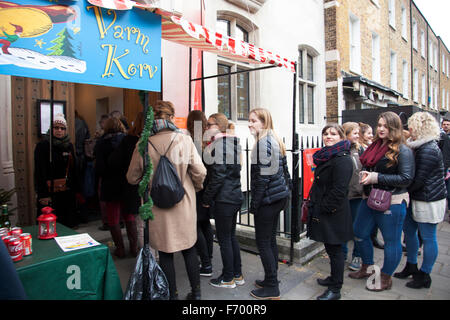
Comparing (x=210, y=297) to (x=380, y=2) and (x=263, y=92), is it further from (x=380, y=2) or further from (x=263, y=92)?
(x=380, y=2)

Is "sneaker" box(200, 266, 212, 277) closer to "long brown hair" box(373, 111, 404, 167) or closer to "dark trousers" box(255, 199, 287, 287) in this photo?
"dark trousers" box(255, 199, 287, 287)

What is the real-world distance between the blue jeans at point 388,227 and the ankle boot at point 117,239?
9.39 feet

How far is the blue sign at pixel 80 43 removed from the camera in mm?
1968

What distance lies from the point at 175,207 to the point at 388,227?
2127 mm

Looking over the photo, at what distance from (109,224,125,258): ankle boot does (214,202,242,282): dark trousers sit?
4.84 feet

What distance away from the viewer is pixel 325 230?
2932mm

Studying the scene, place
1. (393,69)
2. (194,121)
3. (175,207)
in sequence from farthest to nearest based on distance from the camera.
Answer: (393,69) < (194,121) < (175,207)

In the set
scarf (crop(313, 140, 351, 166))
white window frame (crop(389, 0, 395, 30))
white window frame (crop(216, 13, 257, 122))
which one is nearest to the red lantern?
scarf (crop(313, 140, 351, 166))

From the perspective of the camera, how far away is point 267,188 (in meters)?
2.91

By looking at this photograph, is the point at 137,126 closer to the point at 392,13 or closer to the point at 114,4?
the point at 114,4

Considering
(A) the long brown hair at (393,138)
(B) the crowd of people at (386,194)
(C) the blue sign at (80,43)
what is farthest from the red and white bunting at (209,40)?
(A) the long brown hair at (393,138)

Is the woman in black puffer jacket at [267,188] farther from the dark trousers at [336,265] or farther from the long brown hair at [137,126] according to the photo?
the long brown hair at [137,126]

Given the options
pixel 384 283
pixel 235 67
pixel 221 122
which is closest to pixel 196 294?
pixel 221 122

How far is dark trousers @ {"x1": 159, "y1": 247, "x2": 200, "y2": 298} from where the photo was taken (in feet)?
8.79
